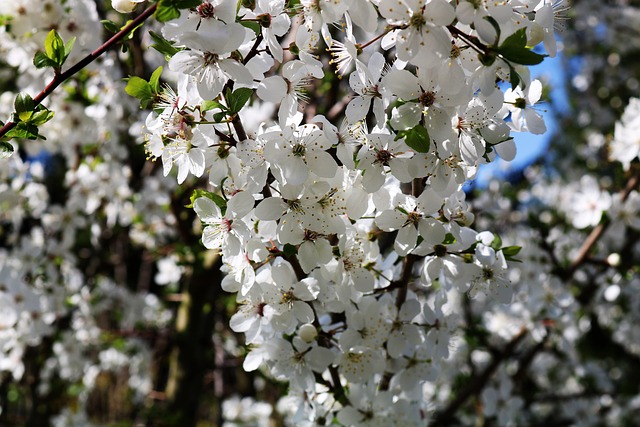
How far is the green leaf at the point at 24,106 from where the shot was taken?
1079 mm

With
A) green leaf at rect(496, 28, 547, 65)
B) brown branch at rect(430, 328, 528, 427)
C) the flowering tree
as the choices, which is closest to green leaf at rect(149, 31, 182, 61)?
the flowering tree

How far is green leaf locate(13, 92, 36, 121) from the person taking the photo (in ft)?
3.54

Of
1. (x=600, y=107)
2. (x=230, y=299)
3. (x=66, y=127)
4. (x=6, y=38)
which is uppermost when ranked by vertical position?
(x=6, y=38)

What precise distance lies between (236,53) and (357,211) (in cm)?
37

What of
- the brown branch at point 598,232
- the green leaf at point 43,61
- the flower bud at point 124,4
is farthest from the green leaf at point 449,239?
the brown branch at point 598,232

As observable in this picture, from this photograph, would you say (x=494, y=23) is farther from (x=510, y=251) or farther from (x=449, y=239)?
(x=510, y=251)

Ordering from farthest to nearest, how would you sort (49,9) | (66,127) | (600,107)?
(600,107), (66,127), (49,9)

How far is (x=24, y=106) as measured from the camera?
42.6 inches

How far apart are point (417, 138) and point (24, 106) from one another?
74cm

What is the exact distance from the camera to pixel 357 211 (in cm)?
111

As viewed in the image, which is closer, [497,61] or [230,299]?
[497,61]

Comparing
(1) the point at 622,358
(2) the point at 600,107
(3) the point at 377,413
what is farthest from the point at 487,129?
(2) the point at 600,107

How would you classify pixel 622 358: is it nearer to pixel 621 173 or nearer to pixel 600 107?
pixel 600 107

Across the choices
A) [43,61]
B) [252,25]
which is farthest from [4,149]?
[252,25]
